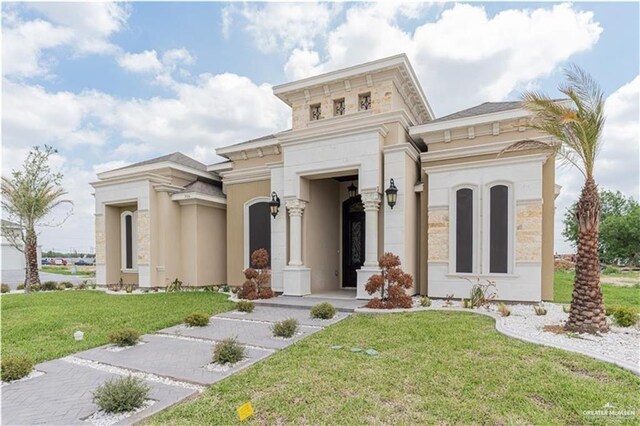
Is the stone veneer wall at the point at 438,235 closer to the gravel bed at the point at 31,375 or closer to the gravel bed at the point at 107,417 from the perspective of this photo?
the gravel bed at the point at 107,417

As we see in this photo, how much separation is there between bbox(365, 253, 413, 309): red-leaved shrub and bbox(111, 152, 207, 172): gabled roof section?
9612 mm

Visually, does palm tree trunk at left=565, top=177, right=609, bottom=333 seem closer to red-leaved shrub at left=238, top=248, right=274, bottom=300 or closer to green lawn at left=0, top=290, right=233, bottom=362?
red-leaved shrub at left=238, top=248, right=274, bottom=300

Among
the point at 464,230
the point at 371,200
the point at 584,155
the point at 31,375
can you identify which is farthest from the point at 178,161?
the point at 584,155

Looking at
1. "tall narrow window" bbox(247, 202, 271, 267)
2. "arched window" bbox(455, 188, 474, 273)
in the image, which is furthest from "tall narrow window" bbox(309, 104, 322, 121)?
"arched window" bbox(455, 188, 474, 273)

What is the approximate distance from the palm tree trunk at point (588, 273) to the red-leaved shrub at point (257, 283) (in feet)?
23.8

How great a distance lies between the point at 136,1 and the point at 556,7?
9072mm

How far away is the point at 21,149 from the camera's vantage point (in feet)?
43.2

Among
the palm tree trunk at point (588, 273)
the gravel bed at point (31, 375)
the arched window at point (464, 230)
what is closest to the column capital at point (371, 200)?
the arched window at point (464, 230)

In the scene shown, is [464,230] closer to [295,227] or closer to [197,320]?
[295,227]

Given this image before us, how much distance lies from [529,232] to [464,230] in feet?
5.03

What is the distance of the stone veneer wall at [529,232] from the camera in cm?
845

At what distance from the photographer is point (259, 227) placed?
11984mm

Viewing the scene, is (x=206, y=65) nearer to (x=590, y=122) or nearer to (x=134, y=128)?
(x=134, y=128)

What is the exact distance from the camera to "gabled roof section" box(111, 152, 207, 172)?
1387cm
